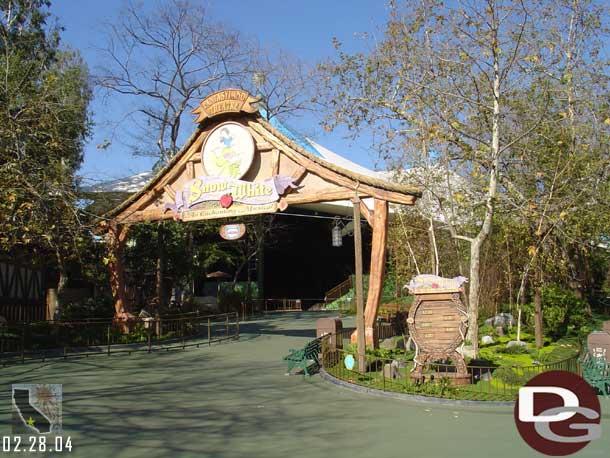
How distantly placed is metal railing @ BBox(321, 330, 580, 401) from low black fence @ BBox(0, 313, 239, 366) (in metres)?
7.67

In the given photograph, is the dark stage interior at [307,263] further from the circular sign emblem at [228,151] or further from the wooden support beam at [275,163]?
the wooden support beam at [275,163]

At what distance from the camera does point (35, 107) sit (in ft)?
59.5

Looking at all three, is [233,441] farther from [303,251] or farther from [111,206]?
[303,251]

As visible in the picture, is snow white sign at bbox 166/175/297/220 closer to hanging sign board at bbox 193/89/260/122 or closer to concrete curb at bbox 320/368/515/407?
hanging sign board at bbox 193/89/260/122

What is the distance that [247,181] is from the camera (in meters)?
17.8

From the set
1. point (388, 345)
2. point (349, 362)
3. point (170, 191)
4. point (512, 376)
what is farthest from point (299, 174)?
point (512, 376)

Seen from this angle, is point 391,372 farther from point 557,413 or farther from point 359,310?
point 557,413

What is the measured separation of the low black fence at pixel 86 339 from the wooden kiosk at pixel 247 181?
→ 2.61 metres

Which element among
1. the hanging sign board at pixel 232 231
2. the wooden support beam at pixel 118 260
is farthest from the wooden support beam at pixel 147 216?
the hanging sign board at pixel 232 231

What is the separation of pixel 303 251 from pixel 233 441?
129ft

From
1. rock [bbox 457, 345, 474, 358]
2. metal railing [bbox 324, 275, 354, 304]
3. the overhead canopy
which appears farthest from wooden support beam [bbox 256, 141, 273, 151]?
metal railing [bbox 324, 275, 354, 304]

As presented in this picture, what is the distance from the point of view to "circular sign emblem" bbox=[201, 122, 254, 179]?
1775 centimetres

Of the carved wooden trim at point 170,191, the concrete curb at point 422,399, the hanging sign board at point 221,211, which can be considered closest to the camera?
the concrete curb at point 422,399

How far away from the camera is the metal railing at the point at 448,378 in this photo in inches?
443
